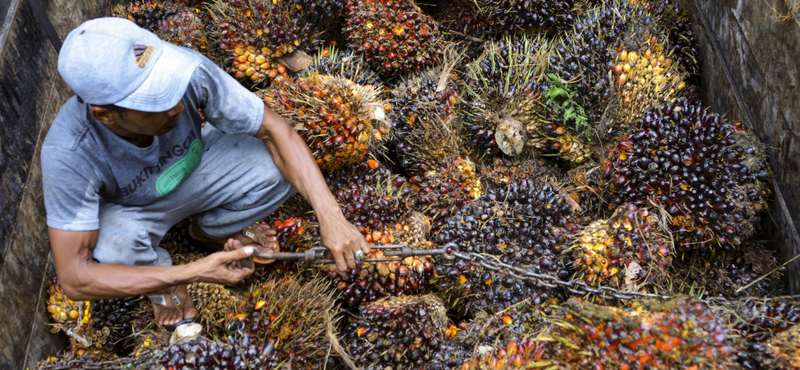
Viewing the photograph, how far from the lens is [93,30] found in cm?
197

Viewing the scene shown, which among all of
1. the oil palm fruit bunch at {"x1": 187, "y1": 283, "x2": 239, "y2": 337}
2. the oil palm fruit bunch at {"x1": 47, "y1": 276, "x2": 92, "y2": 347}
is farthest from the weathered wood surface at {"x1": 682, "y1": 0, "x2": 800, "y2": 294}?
the oil palm fruit bunch at {"x1": 47, "y1": 276, "x2": 92, "y2": 347}

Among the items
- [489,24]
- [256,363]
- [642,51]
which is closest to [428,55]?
[489,24]

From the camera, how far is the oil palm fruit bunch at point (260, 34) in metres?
3.21

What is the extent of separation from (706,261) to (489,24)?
164 cm

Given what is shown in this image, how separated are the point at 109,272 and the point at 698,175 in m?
2.34

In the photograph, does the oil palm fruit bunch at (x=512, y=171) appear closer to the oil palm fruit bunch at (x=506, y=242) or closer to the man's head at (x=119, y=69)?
the oil palm fruit bunch at (x=506, y=242)

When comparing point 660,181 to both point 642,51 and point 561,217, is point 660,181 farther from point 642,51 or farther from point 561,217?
point 642,51

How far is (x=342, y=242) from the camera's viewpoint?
7.66 ft

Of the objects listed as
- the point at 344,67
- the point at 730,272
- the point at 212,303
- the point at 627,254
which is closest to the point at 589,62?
the point at 627,254

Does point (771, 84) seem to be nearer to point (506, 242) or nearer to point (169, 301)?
point (506, 242)

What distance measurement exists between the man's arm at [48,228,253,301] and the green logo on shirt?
1.09ft

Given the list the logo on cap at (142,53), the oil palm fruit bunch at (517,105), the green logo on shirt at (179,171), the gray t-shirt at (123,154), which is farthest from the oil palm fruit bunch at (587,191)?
the logo on cap at (142,53)

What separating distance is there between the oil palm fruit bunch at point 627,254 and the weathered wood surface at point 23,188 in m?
2.32

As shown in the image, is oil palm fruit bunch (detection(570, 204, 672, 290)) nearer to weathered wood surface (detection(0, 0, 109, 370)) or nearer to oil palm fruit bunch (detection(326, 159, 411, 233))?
oil palm fruit bunch (detection(326, 159, 411, 233))
